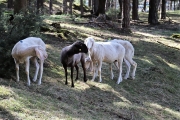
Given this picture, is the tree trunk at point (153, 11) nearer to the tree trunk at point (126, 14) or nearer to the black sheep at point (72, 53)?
the tree trunk at point (126, 14)

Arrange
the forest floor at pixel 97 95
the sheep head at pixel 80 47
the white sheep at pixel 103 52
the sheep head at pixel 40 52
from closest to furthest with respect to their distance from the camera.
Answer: the forest floor at pixel 97 95 < the sheep head at pixel 40 52 < the sheep head at pixel 80 47 < the white sheep at pixel 103 52

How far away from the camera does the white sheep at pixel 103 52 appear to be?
9184 millimetres

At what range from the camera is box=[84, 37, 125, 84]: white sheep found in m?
9.18

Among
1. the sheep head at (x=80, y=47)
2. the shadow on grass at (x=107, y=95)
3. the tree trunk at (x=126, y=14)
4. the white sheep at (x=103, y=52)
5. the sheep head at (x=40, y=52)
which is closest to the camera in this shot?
the shadow on grass at (x=107, y=95)

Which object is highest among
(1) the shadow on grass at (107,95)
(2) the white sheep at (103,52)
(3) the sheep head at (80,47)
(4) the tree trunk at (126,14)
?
(4) the tree trunk at (126,14)

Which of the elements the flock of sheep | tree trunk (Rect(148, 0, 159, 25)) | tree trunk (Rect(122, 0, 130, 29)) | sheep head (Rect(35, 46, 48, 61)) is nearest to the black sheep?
the flock of sheep

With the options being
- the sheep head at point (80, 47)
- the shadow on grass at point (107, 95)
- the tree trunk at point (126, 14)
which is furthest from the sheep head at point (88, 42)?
the tree trunk at point (126, 14)

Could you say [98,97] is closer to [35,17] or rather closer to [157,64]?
[35,17]

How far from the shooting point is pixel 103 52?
378 inches

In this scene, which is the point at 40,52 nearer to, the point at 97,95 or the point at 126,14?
the point at 97,95

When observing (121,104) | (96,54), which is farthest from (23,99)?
(96,54)

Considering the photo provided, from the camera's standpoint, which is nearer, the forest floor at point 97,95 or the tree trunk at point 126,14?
the forest floor at point 97,95

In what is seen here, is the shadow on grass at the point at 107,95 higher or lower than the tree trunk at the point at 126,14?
lower

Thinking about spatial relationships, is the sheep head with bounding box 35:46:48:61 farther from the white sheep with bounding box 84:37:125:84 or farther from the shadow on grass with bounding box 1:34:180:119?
the white sheep with bounding box 84:37:125:84
